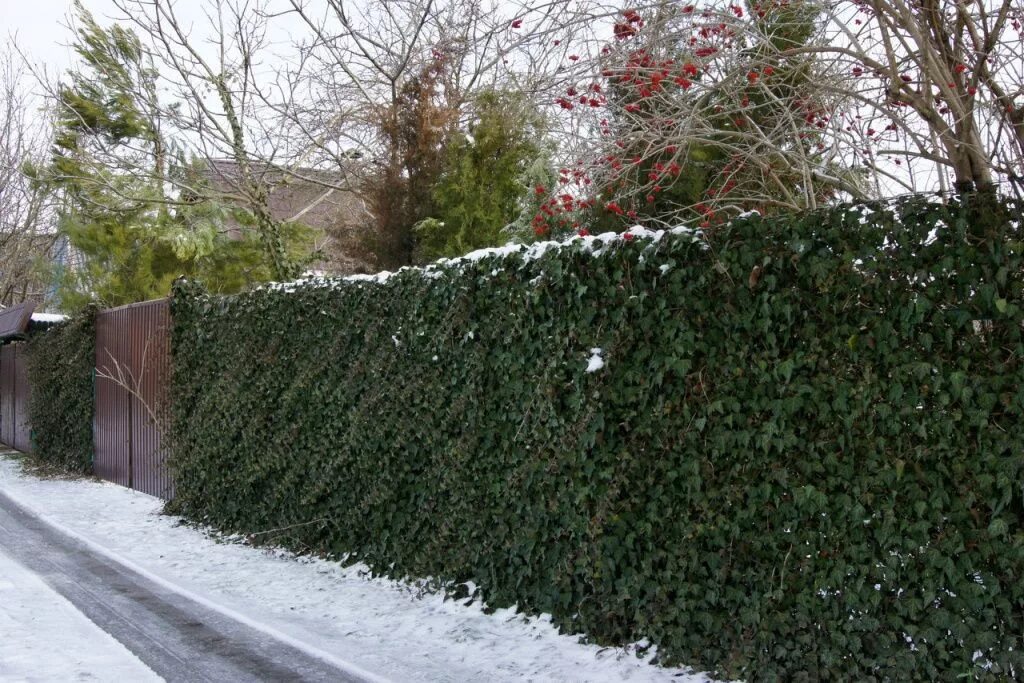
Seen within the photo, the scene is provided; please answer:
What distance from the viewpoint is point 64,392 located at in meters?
14.9

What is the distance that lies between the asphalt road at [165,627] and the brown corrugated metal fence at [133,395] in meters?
2.87

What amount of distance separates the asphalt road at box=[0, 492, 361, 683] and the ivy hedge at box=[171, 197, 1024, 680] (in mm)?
1368

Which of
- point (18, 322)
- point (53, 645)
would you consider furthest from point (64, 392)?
point (53, 645)

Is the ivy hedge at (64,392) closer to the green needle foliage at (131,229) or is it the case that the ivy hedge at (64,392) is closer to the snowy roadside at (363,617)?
the green needle foliage at (131,229)

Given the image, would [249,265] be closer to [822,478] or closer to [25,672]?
[25,672]

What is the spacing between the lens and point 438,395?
6590mm

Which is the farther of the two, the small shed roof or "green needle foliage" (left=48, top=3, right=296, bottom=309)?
"green needle foliage" (left=48, top=3, right=296, bottom=309)

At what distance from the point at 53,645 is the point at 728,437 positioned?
14.3ft

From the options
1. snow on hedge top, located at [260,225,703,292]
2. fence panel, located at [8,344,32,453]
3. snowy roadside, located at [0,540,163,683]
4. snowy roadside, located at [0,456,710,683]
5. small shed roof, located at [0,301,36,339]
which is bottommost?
snowy roadside, located at [0,456,710,683]

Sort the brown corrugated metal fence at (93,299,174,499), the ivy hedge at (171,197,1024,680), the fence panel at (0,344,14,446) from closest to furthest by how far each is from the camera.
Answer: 1. the ivy hedge at (171,197,1024,680)
2. the brown corrugated metal fence at (93,299,174,499)
3. the fence panel at (0,344,14,446)

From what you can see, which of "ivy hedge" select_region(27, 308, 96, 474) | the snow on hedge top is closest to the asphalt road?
the snow on hedge top

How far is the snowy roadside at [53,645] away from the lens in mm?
5098

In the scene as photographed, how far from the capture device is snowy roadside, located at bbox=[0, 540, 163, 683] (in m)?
5.10

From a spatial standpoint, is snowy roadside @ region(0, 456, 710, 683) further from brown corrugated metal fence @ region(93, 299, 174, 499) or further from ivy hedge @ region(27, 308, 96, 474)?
ivy hedge @ region(27, 308, 96, 474)
